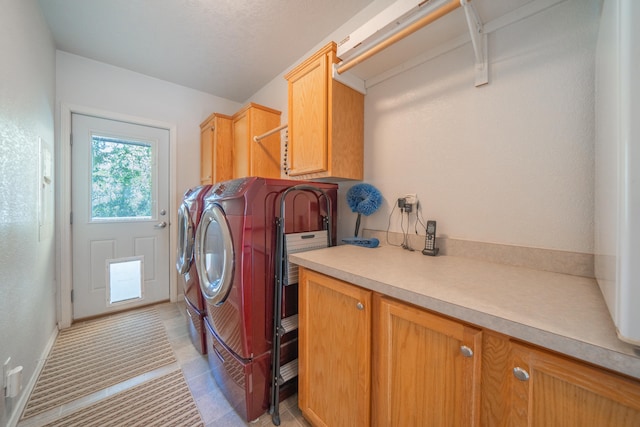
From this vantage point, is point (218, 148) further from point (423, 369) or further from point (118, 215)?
point (423, 369)

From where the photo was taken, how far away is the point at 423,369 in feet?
2.42

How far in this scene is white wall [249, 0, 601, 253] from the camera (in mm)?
939

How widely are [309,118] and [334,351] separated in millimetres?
1412

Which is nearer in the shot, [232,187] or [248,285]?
[248,285]

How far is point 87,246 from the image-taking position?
2.42 m

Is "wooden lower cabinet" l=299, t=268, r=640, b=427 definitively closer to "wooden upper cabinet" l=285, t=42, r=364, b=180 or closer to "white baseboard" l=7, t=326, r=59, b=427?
"wooden upper cabinet" l=285, t=42, r=364, b=180

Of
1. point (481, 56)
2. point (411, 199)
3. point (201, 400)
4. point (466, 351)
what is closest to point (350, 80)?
point (481, 56)

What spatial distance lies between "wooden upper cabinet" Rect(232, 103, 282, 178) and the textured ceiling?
1.56 feet

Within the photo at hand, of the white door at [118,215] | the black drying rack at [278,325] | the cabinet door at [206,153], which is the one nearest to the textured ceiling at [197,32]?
the cabinet door at [206,153]

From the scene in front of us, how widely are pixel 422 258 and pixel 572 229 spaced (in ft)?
1.92

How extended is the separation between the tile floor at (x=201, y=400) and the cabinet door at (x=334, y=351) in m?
0.24

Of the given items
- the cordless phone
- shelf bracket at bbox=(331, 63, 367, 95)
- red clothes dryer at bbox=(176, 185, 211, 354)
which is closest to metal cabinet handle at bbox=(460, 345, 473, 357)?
the cordless phone

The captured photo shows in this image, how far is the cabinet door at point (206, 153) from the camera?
9.07ft

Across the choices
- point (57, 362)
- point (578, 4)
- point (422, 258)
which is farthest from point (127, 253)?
point (578, 4)
